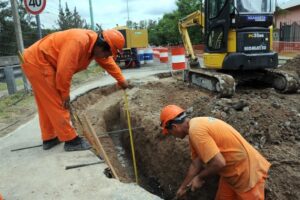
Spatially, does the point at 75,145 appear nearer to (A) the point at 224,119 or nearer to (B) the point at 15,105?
(A) the point at 224,119

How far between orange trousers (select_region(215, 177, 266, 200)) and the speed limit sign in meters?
7.35

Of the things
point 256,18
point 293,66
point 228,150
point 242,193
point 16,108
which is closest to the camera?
point 228,150

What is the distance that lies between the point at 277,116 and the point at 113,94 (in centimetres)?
654

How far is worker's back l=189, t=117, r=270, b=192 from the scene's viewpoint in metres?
3.44

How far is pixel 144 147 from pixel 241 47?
3.99 metres

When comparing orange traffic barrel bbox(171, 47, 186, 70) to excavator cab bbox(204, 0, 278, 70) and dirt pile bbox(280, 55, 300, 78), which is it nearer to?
dirt pile bbox(280, 55, 300, 78)

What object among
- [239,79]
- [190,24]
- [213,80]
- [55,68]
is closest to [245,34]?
[239,79]

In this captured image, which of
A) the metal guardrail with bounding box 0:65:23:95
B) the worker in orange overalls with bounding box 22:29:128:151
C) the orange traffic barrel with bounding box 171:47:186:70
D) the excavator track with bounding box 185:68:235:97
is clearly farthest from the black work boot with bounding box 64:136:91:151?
the orange traffic barrel with bounding box 171:47:186:70

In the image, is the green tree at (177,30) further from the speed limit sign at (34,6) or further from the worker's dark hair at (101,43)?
the worker's dark hair at (101,43)

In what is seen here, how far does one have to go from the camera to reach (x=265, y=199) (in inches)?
166

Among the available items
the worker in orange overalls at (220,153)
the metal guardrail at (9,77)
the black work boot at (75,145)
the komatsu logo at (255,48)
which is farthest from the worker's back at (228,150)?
the metal guardrail at (9,77)

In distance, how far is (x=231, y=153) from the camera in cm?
365

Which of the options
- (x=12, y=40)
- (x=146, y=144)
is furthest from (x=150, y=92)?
(x=12, y=40)

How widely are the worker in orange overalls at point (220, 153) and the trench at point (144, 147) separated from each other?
3.31 ft
